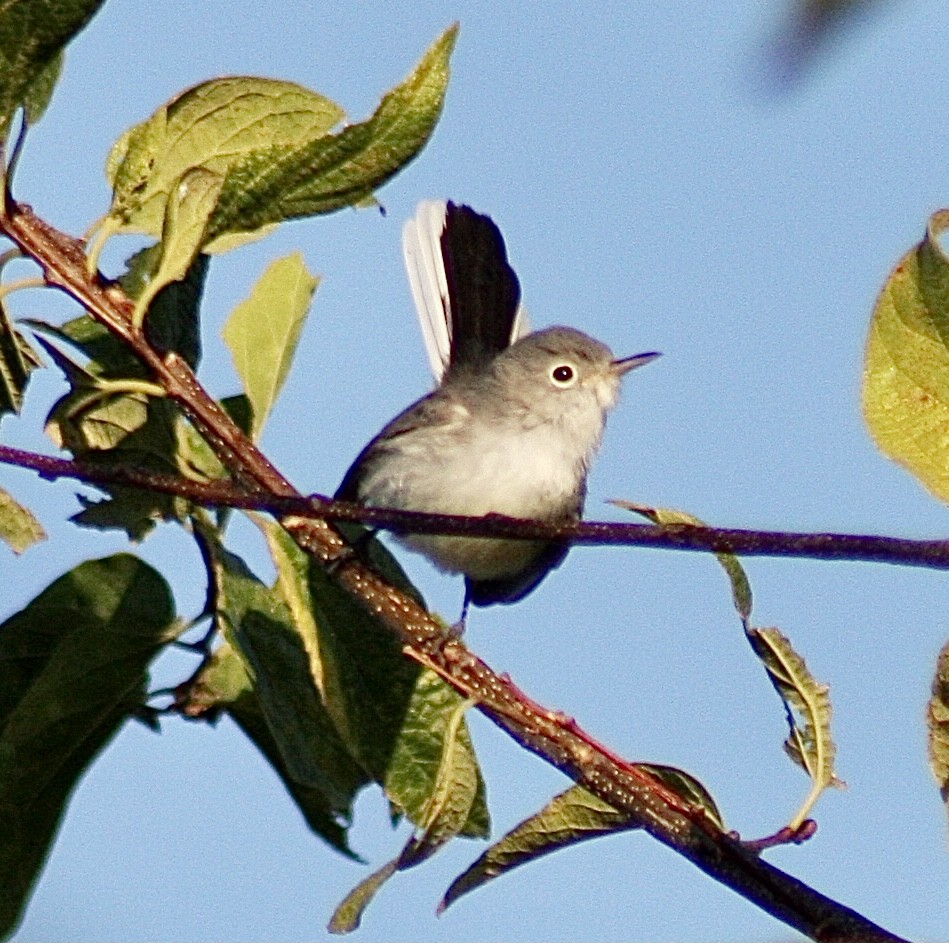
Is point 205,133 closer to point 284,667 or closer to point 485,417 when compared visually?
point 284,667

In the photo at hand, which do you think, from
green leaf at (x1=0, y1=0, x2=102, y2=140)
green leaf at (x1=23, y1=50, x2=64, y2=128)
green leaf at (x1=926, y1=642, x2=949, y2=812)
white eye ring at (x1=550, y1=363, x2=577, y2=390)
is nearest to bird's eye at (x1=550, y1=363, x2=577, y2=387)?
white eye ring at (x1=550, y1=363, x2=577, y2=390)

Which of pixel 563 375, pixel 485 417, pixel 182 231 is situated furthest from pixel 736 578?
pixel 563 375

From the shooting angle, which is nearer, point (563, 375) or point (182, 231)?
point (182, 231)

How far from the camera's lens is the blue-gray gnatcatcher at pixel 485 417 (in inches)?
142

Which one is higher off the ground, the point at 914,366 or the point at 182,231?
the point at 182,231

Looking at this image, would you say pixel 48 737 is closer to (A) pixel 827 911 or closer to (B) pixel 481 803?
(B) pixel 481 803

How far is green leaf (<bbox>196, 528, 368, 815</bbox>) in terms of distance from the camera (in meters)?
1.94

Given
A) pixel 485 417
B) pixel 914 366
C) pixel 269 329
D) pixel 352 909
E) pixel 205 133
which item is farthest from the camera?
pixel 485 417

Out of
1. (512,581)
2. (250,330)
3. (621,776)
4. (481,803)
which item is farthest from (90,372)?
(512,581)

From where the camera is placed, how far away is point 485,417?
391cm

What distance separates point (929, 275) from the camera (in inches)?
60.6

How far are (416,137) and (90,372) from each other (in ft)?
1.64

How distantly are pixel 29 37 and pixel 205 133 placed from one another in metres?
0.32

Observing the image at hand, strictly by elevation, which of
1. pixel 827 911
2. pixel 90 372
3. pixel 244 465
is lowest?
pixel 827 911
